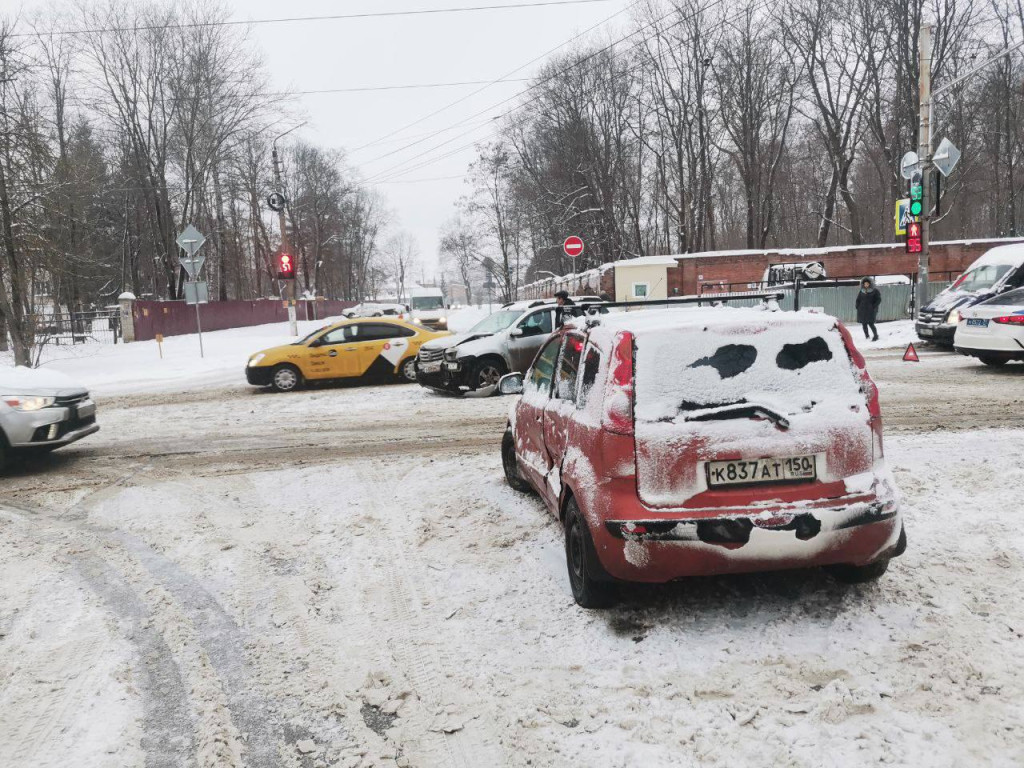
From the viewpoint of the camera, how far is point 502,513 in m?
5.76

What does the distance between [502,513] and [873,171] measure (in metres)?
53.5

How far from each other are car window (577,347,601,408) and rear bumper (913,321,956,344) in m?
14.2

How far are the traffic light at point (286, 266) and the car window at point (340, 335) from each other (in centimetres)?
1336

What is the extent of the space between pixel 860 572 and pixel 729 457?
1.15 meters

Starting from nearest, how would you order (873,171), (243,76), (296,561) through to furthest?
(296,561)
(243,76)
(873,171)

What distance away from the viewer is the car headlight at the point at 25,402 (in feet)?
24.8

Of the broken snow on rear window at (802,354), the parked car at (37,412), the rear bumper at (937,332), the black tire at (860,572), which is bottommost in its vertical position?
the black tire at (860,572)

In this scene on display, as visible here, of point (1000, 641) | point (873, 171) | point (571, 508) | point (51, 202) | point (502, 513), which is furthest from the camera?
point (873, 171)

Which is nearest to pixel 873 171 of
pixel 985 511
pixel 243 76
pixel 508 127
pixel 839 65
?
pixel 839 65

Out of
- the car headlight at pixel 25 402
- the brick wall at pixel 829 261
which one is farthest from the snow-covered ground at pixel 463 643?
the brick wall at pixel 829 261

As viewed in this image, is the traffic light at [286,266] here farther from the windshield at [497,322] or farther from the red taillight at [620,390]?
the red taillight at [620,390]

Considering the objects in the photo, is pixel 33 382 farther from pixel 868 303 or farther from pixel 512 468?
pixel 868 303

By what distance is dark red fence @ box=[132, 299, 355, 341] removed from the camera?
30844mm

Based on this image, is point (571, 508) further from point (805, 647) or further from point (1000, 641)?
point (1000, 641)
